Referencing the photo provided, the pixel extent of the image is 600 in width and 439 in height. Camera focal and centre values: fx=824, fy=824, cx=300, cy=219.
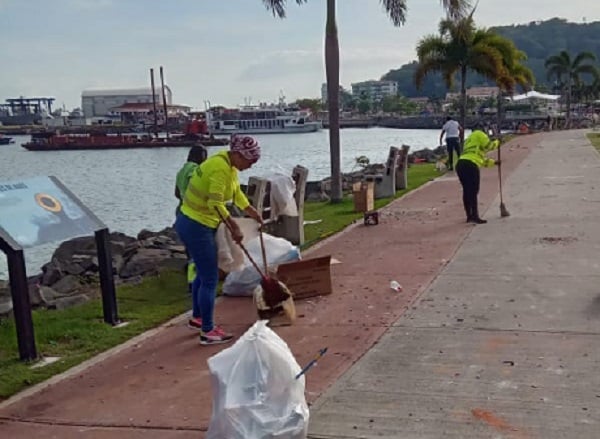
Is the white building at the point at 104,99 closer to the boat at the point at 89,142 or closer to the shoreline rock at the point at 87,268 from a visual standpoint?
the boat at the point at 89,142

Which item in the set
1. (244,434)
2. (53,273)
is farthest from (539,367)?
(53,273)

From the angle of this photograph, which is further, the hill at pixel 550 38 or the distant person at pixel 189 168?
the hill at pixel 550 38

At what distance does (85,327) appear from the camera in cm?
741

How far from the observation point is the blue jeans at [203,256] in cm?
649

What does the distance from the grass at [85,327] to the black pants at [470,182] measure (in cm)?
463

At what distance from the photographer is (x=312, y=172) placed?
37.5 metres

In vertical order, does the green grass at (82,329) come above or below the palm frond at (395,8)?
below

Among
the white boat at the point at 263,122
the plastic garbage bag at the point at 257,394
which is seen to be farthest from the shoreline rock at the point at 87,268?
the white boat at the point at 263,122

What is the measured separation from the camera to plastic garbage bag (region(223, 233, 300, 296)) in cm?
841

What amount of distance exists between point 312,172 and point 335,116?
785 inches

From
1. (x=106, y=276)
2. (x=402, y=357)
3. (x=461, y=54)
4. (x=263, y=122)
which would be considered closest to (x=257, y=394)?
(x=402, y=357)

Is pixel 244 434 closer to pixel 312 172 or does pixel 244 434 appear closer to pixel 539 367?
pixel 539 367

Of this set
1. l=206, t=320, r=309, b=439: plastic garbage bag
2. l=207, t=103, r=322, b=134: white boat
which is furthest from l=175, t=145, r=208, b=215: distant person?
l=207, t=103, r=322, b=134: white boat

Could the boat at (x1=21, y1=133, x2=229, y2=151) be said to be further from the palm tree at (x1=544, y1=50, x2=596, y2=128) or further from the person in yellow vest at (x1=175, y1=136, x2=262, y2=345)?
the person in yellow vest at (x1=175, y1=136, x2=262, y2=345)
